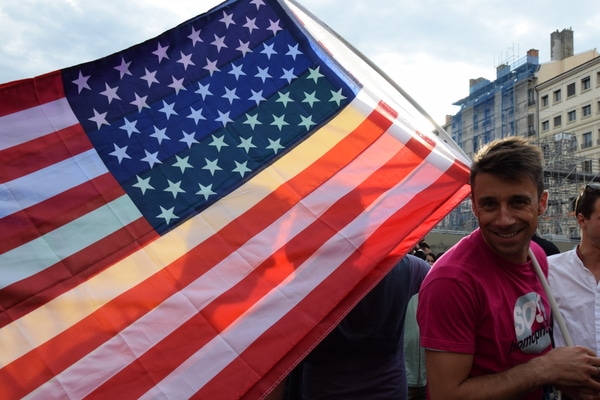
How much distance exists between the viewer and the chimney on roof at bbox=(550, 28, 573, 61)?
51.2 meters

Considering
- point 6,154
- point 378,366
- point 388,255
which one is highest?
point 6,154

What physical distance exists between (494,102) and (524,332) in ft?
173

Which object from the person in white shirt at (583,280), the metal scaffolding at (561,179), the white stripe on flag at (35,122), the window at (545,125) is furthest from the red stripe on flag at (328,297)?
the window at (545,125)

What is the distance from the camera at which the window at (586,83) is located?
4469 centimetres

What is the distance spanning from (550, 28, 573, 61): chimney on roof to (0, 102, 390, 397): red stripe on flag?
55586 millimetres

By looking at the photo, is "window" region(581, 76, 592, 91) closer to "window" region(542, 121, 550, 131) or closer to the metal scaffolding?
"window" region(542, 121, 550, 131)

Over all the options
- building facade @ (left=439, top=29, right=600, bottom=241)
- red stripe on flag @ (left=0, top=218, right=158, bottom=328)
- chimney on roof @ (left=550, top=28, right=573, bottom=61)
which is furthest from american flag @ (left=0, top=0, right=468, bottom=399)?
chimney on roof @ (left=550, top=28, right=573, bottom=61)

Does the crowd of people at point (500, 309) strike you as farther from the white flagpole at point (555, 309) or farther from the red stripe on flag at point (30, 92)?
the red stripe on flag at point (30, 92)

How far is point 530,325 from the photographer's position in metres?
1.82

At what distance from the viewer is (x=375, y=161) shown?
7.80 ft

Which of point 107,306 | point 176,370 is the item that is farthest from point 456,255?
point 107,306

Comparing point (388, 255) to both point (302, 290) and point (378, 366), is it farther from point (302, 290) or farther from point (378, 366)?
point (378, 366)

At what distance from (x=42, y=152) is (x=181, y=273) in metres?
0.72

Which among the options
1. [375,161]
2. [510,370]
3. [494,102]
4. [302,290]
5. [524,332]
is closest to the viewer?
[510,370]
